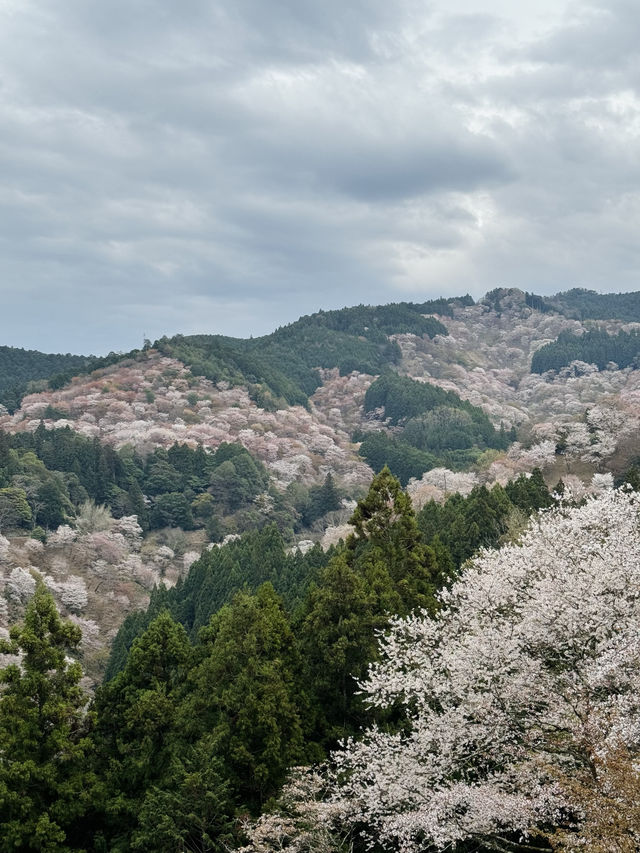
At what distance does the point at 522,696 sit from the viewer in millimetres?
11852

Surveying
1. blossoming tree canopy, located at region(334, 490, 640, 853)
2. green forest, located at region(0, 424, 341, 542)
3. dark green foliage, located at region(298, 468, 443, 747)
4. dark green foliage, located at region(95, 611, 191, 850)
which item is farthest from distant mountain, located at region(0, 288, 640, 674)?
dark green foliage, located at region(95, 611, 191, 850)

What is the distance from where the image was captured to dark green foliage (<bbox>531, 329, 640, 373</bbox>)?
15262 cm

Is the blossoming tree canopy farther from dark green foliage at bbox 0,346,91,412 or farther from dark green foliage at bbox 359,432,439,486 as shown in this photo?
dark green foliage at bbox 0,346,91,412

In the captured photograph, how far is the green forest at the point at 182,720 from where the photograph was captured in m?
15.8

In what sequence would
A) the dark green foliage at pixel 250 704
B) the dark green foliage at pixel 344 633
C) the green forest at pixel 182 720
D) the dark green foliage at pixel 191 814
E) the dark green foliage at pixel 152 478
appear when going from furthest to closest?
1. the dark green foliage at pixel 152 478
2. the dark green foliage at pixel 344 633
3. the dark green foliage at pixel 250 704
4. the green forest at pixel 182 720
5. the dark green foliage at pixel 191 814

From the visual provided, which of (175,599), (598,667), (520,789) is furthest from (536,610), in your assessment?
(175,599)

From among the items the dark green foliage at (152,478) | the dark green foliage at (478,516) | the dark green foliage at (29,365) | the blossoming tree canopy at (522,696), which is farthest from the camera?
the dark green foliage at (29,365)

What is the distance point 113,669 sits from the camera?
40812mm

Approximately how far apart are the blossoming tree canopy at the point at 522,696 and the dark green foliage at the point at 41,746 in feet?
23.3

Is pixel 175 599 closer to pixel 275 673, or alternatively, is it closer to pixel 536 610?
pixel 275 673

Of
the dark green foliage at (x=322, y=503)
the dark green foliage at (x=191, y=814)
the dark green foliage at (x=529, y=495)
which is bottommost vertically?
the dark green foliage at (x=322, y=503)

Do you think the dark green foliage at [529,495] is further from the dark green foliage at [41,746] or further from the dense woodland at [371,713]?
the dark green foliage at [41,746]

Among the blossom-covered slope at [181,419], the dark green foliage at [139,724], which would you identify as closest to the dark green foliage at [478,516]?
the dark green foliage at [139,724]

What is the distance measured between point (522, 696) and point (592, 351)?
154723 millimetres
